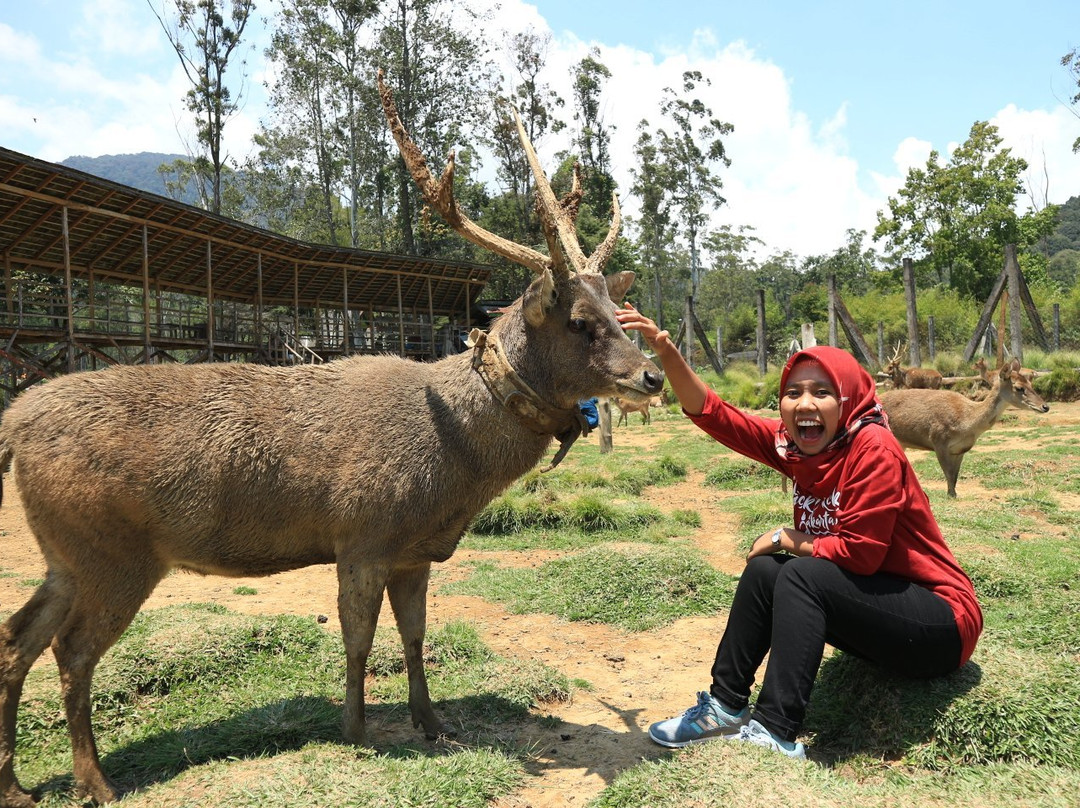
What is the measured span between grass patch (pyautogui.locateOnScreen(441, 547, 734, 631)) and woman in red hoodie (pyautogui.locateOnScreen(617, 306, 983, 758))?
7.64 feet

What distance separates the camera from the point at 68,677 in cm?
371

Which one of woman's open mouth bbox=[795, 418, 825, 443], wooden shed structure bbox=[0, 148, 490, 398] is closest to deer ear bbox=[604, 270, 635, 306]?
woman's open mouth bbox=[795, 418, 825, 443]

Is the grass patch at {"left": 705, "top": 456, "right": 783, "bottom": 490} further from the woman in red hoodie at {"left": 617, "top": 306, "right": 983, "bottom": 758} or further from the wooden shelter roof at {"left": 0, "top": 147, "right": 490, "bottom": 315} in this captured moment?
the wooden shelter roof at {"left": 0, "top": 147, "right": 490, "bottom": 315}

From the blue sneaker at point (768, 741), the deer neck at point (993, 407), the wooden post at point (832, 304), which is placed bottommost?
the blue sneaker at point (768, 741)

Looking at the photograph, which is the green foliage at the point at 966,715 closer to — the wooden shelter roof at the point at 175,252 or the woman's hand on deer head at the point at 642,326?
the woman's hand on deer head at the point at 642,326

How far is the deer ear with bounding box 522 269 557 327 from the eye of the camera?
157 inches

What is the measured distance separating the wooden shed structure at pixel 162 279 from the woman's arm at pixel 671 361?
40.5ft

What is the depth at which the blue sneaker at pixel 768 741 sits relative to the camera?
3315 mm

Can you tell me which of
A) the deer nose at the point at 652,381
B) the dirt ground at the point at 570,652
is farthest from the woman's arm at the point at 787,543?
the dirt ground at the point at 570,652

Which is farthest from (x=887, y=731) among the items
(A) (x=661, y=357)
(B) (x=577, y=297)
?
(B) (x=577, y=297)

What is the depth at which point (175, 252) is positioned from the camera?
2109 centimetres

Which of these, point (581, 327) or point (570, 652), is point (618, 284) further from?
point (570, 652)

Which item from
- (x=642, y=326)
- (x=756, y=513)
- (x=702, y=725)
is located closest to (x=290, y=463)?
(x=642, y=326)

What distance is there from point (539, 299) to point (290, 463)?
1.58 metres
